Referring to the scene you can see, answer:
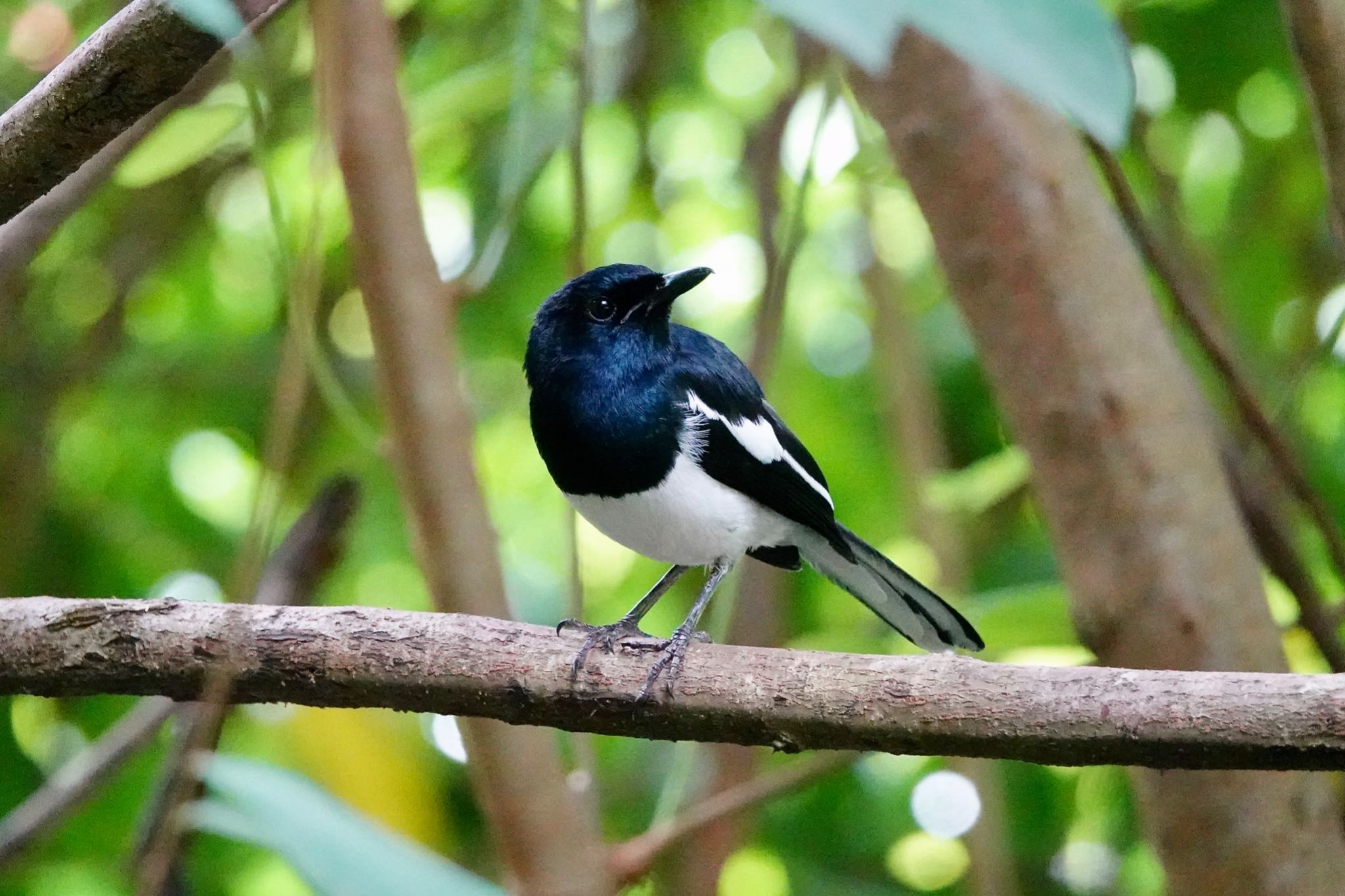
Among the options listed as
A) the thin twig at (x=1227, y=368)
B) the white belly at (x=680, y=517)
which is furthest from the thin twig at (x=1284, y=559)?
the white belly at (x=680, y=517)

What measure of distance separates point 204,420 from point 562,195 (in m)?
1.23

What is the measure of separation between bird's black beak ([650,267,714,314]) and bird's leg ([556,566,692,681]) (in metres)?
0.52

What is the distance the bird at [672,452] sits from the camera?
2.30 metres

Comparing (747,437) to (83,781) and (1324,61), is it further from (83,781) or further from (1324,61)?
(83,781)

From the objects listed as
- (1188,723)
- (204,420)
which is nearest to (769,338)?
(1188,723)

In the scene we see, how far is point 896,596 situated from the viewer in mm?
2334

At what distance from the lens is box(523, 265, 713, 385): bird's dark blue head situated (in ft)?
8.01

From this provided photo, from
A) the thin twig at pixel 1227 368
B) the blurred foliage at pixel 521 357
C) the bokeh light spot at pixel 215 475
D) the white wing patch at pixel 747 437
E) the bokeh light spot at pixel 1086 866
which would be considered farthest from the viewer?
the bokeh light spot at pixel 215 475

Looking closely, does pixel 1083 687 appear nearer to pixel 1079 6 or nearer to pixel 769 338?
pixel 1079 6

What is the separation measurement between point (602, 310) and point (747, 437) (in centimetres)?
37

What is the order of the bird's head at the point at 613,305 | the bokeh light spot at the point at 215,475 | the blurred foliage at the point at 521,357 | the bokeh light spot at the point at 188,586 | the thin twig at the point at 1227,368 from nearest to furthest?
the thin twig at the point at 1227,368 < the bird's head at the point at 613,305 < the blurred foliage at the point at 521,357 < the bokeh light spot at the point at 188,586 < the bokeh light spot at the point at 215,475

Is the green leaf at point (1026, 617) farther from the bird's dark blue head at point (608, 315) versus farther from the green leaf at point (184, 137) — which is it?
the green leaf at point (184, 137)

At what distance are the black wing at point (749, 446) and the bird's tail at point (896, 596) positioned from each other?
0.05 meters

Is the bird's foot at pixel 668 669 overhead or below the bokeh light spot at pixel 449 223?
below
